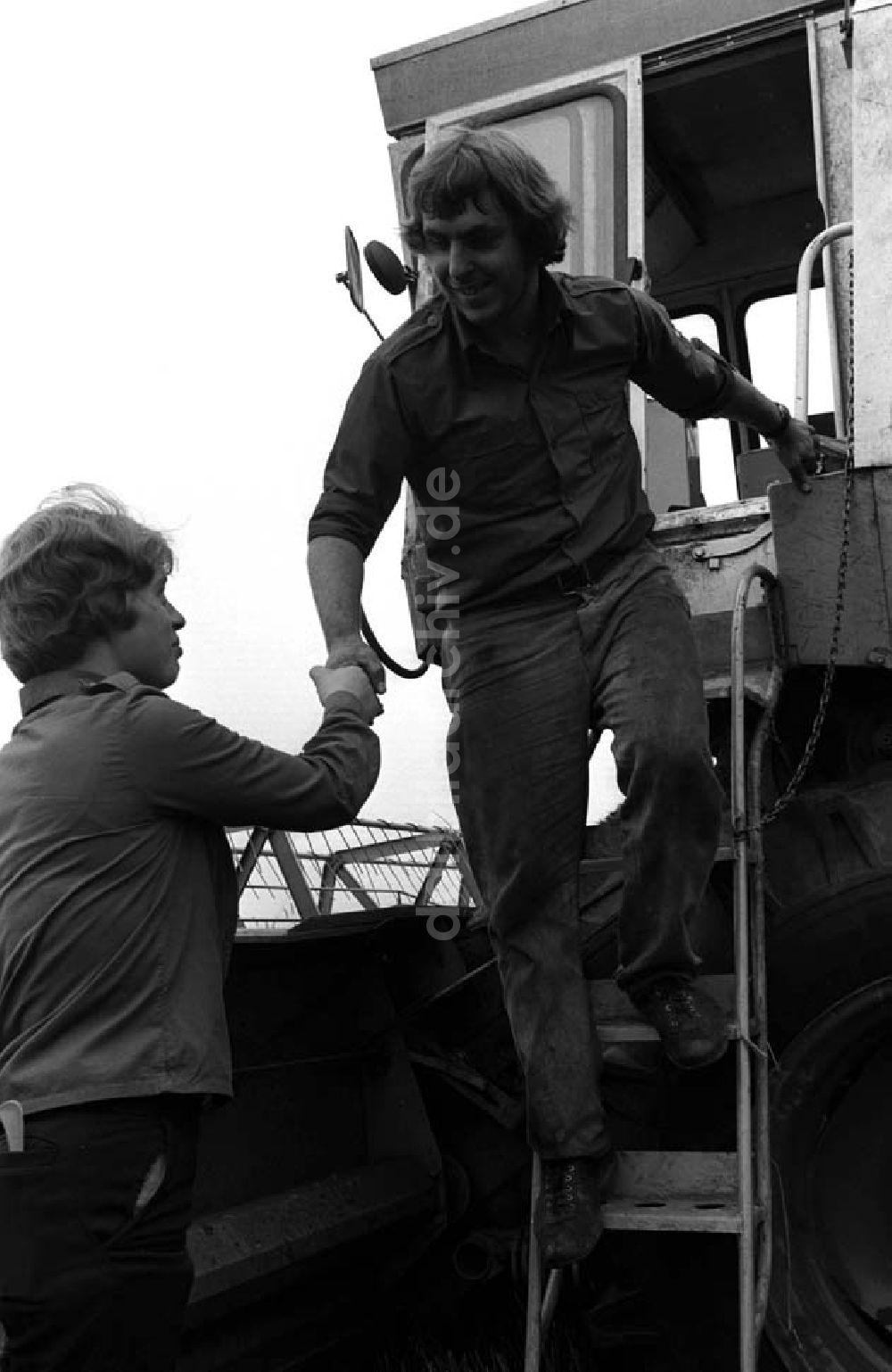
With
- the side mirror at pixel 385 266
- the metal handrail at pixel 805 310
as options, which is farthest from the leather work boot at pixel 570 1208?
the side mirror at pixel 385 266

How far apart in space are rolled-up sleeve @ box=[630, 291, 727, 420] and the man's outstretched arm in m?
0.77

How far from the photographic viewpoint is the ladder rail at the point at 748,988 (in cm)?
281

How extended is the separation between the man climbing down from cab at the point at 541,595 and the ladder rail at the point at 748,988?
103 mm

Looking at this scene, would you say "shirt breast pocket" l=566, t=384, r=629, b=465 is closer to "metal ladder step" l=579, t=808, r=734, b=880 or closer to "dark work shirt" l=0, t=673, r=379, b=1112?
"metal ladder step" l=579, t=808, r=734, b=880

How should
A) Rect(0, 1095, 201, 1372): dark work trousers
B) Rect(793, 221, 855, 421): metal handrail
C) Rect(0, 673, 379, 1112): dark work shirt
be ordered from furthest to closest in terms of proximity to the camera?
Rect(793, 221, 855, 421): metal handrail
Rect(0, 673, 379, 1112): dark work shirt
Rect(0, 1095, 201, 1372): dark work trousers

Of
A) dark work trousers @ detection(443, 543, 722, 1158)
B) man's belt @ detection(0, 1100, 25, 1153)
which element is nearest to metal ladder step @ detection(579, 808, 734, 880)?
dark work trousers @ detection(443, 543, 722, 1158)

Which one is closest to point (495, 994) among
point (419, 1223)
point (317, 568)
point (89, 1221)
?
point (419, 1223)

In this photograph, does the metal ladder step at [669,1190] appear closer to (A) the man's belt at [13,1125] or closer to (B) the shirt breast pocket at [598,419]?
(A) the man's belt at [13,1125]

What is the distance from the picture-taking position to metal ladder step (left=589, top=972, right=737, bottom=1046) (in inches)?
122

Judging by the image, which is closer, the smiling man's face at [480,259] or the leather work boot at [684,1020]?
the leather work boot at [684,1020]

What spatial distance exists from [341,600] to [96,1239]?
135 cm

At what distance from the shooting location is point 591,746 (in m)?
3.26

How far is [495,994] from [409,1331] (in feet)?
2.77

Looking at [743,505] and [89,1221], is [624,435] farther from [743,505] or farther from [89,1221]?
[89,1221]
